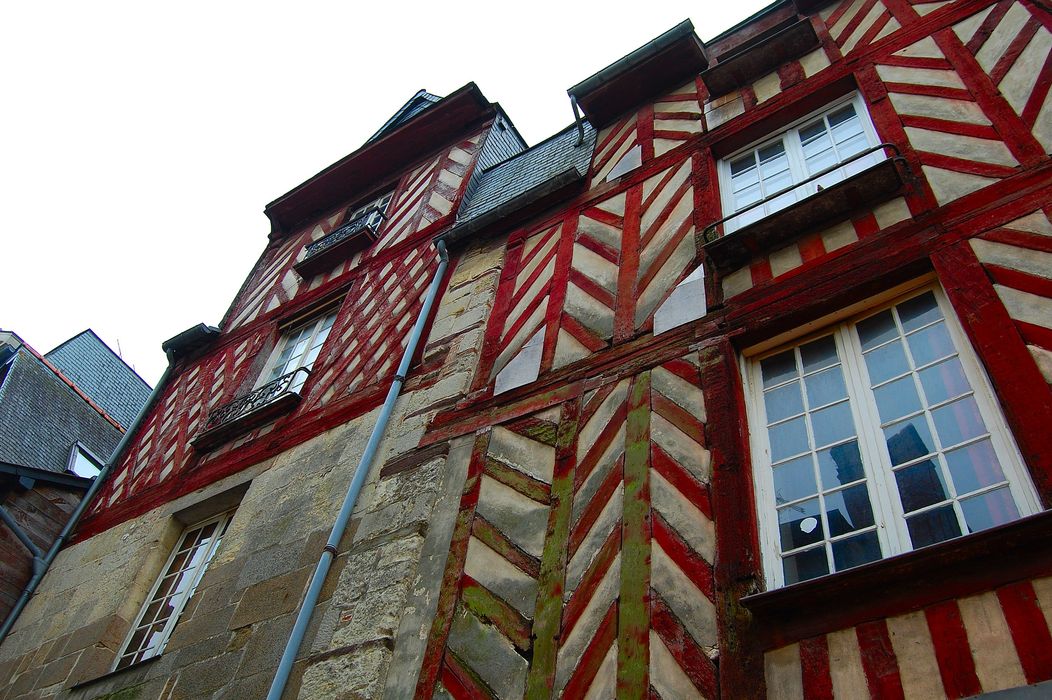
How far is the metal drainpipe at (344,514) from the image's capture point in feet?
14.9

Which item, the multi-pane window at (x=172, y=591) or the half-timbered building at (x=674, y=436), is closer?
the half-timbered building at (x=674, y=436)

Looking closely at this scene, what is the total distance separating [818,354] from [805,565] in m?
1.28

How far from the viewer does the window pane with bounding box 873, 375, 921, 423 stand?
3.74 m

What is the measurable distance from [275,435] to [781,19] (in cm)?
565

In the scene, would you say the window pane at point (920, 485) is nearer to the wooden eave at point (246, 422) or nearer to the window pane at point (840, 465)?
the window pane at point (840, 465)

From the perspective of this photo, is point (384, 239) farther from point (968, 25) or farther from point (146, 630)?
point (968, 25)

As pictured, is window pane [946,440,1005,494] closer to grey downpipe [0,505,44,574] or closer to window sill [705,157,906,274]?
window sill [705,157,906,274]

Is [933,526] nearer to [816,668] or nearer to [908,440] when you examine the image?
[908,440]

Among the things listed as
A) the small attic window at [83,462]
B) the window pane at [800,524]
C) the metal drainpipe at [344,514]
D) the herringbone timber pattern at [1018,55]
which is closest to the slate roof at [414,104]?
the small attic window at [83,462]

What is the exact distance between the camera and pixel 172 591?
21.0 ft

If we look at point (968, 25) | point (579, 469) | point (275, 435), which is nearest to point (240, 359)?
point (275, 435)

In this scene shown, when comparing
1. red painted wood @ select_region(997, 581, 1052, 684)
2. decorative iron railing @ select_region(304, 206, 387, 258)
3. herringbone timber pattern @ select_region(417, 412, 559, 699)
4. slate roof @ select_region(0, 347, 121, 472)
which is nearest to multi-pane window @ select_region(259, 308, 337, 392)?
decorative iron railing @ select_region(304, 206, 387, 258)

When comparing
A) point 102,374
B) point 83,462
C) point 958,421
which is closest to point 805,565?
point 958,421

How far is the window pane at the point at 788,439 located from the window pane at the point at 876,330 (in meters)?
0.53
